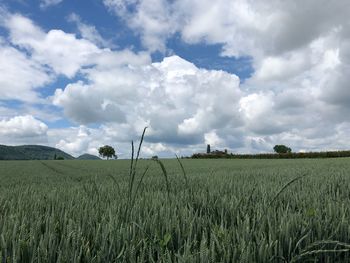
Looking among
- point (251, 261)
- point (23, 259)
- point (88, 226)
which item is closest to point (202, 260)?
point (251, 261)

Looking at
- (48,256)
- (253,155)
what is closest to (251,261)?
Answer: (48,256)

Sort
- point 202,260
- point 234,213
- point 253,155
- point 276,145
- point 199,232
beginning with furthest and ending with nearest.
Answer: point 276,145 < point 253,155 < point 234,213 < point 199,232 < point 202,260

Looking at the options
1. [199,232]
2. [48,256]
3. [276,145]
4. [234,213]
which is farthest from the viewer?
[276,145]

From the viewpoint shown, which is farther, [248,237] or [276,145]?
[276,145]

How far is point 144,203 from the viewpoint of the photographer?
2.78 meters

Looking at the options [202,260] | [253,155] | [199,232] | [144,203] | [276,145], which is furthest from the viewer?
[276,145]

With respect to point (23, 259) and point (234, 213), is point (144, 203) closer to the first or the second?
point (234, 213)

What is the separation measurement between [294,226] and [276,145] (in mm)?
131720

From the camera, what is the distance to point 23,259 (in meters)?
1.50

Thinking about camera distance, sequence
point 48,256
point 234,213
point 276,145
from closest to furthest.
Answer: point 48,256 → point 234,213 → point 276,145

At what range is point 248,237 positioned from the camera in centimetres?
171

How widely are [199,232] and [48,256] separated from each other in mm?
890

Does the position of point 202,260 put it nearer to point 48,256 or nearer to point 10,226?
point 48,256

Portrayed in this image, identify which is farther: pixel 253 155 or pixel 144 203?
pixel 253 155
